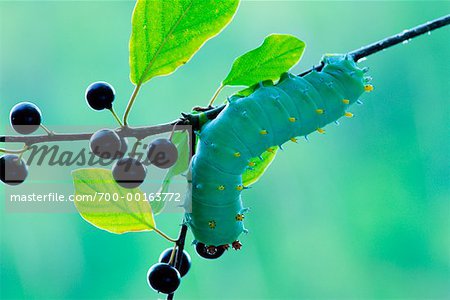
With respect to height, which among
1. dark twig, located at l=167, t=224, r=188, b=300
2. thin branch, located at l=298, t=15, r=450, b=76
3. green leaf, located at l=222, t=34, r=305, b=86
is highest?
thin branch, located at l=298, t=15, r=450, b=76

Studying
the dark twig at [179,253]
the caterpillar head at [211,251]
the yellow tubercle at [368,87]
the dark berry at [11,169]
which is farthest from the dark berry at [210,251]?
the yellow tubercle at [368,87]

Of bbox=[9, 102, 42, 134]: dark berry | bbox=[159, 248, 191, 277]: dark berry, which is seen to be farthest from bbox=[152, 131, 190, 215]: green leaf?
bbox=[9, 102, 42, 134]: dark berry

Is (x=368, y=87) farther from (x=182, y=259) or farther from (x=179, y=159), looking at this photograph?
(x=182, y=259)

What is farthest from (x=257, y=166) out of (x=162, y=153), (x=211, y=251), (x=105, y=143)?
(x=105, y=143)

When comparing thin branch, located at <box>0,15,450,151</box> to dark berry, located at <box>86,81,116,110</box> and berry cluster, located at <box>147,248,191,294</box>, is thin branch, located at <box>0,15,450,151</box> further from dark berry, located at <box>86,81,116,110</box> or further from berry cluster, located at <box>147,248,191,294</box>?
berry cluster, located at <box>147,248,191,294</box>

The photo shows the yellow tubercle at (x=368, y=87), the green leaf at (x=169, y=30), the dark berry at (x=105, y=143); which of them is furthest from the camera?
the yellow tubercle at (x=368, y=87)

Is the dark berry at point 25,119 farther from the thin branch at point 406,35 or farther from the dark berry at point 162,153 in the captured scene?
the thin branch at point 406,35
